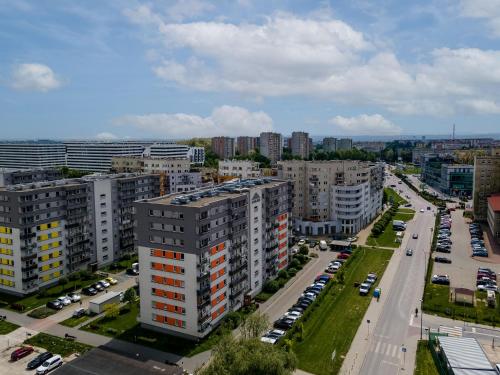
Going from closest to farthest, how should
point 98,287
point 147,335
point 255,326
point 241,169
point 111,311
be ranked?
point 255,326 → point 147,335 → point 111,311 → point 98,287 → point 241,169

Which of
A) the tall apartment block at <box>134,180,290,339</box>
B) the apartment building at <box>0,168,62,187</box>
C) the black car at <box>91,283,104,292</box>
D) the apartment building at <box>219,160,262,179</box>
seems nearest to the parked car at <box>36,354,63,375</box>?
the tall apartment block at <box>134,180,290,339</box>

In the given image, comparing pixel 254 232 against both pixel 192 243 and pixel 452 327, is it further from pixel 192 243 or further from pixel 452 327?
pixel 452 327

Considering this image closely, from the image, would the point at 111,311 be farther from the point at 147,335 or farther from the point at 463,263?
the point at 463,263

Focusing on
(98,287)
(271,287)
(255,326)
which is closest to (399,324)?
(271,287)

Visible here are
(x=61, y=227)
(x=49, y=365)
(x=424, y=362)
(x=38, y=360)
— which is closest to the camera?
(x=49, y=365)

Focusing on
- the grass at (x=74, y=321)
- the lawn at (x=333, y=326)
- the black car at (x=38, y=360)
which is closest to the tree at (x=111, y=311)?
the grass at (x=74, y=321)

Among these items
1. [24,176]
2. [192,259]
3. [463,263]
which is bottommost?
[463,263]
